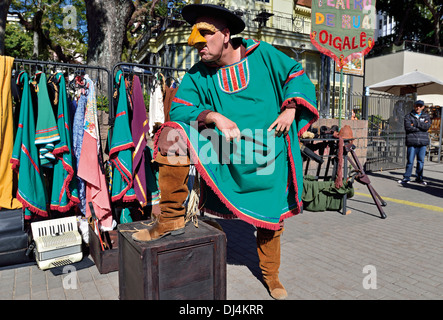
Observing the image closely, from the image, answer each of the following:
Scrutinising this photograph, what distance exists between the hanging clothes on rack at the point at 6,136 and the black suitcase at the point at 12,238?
0.10 metres

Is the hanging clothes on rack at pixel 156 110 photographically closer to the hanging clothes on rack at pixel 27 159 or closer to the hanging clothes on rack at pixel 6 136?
the hanging clothes on rack at pixel 27 159

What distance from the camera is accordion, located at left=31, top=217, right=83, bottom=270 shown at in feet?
11.0

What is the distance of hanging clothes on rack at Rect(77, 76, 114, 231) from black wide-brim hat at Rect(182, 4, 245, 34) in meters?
1.54

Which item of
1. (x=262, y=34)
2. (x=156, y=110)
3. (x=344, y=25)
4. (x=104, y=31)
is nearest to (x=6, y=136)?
(x=156, y=110)

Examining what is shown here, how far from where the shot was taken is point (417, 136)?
8.05m

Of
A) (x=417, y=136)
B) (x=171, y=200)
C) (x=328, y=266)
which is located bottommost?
(x=328, y=266)

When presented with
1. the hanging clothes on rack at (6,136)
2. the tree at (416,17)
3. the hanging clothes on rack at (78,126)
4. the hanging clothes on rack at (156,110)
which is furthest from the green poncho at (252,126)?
the tree at (416,17)

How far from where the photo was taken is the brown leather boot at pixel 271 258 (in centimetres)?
277

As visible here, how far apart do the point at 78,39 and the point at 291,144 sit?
24021mm

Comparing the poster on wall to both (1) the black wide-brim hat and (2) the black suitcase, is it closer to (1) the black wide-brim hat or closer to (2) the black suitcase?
(1) the black wide-brim hat

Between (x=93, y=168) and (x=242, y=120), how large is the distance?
179cm

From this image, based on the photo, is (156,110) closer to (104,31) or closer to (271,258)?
(271,258)

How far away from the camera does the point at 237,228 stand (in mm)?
4660
